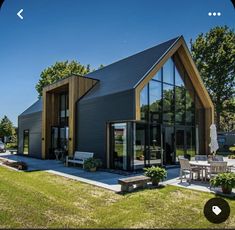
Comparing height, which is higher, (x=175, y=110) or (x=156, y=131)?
(x=175, y=110)

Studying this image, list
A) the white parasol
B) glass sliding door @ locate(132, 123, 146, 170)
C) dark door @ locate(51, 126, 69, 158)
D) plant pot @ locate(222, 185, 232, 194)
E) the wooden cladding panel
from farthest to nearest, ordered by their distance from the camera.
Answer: dark door @ locate(51, 126, 69, 158) < the wooden cladding panel < glass sliding door @ locate(132, 123, 146, 170) < the white parasol < plant pot @ locate(222, 185, 232, 194)

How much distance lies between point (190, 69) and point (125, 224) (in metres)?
12.2

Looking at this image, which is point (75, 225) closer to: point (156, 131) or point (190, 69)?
point (156, 131)

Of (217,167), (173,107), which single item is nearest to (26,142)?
(173,107)

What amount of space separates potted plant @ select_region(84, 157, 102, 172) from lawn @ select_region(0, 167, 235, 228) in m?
3.40

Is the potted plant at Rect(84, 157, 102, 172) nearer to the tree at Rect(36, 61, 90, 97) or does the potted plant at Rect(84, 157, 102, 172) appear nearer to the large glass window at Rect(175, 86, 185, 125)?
the large glass window at Rect(175, 86, 185, 125)

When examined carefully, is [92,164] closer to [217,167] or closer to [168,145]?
[168,145]

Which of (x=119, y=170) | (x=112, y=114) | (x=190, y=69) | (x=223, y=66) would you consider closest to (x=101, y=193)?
(x=119, y=170)

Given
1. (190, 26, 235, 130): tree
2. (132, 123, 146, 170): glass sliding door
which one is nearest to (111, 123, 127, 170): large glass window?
(132, 123, 146, 170): glass sliding door

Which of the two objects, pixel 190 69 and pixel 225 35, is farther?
pixel 225 35

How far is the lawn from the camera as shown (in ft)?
14.8

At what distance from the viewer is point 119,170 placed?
11.6m

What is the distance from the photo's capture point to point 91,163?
11578 mm

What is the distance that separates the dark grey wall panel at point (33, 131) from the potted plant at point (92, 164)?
7581 millimetres
